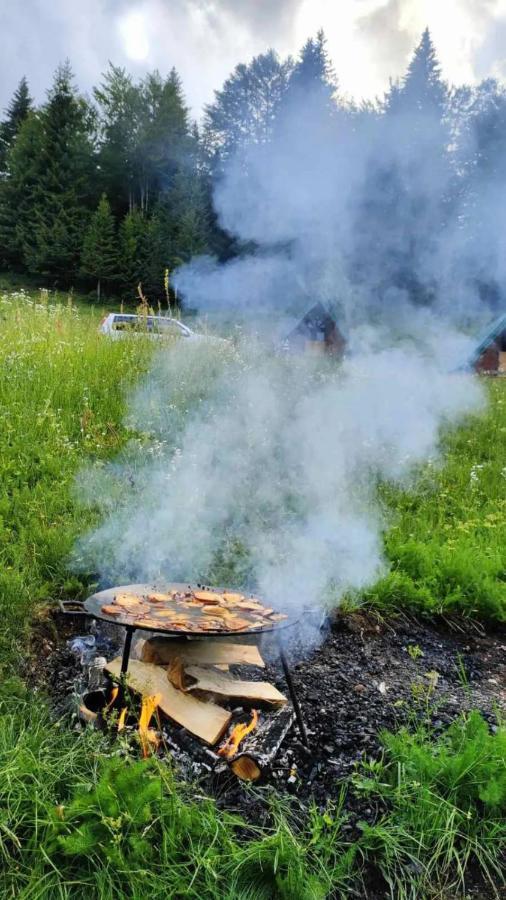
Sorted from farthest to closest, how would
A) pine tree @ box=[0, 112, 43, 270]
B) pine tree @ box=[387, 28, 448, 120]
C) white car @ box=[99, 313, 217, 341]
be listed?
pine tree @ box=[0, 112, 43, 270]
white car @ box=[99, 313, 217, 341]
pine tree @ box=[387, 28, 448, 120]

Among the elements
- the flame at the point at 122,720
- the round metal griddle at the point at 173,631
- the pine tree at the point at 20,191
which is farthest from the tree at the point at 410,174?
the pine tree at the point at 20,191

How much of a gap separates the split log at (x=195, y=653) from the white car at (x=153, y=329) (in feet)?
16.0

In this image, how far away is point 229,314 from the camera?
23.2 feet

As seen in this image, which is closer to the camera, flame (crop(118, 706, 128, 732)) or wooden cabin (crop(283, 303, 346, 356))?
flame (crop(118, 706, 128, 732))

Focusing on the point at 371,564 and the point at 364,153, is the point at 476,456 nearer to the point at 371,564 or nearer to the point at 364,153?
the point at 371,564

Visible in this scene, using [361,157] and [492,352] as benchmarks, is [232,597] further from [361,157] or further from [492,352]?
[492,352]

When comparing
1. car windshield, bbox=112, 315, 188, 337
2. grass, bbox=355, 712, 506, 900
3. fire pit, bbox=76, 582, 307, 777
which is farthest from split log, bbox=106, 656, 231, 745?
car windshield, bbox=112, 315, 188, 337

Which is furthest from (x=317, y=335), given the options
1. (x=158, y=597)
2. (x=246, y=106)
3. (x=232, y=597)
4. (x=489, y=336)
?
(x=158, y=597)

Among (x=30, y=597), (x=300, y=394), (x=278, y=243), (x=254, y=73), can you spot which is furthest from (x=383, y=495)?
(x=254, y=73)

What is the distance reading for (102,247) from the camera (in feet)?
29.6

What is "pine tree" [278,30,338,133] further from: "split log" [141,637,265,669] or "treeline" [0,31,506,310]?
"split log" [141,637,265,669]

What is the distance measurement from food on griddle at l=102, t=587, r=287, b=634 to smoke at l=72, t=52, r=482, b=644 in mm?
276

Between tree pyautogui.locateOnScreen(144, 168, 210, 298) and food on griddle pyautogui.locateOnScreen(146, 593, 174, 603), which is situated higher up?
tree pyautogui.locateOnScreen(144, 168, 210, 298)

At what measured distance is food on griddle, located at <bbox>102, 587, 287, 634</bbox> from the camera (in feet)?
7.98
